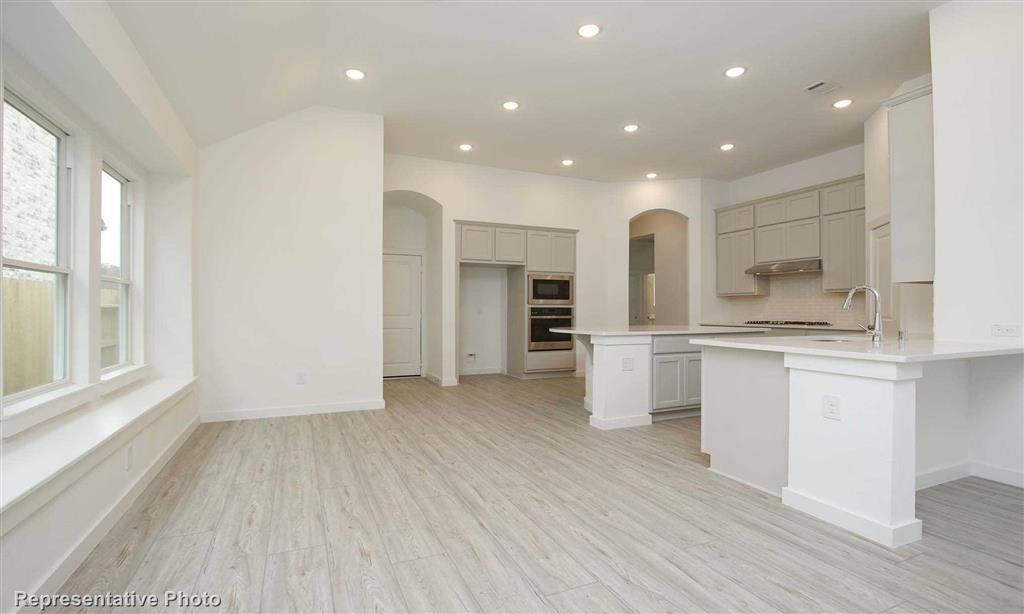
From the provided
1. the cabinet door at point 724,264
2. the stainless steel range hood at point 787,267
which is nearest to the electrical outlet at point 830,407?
the stainless steel range hood at point 787,267

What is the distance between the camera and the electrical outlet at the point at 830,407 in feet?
7.71

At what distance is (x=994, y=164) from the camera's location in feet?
9.48

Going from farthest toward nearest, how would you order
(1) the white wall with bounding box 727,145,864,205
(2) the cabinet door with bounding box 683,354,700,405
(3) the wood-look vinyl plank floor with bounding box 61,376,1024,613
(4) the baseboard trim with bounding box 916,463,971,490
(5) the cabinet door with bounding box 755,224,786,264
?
1. (5) the cabinet door with bounding box 755,224,786,264
2. (1) the white wall with bounding box 727,145,864,205
3. (2) the cabinet door with bounding box 683,354,700,405
4. (4) the baseboard trim with bounding box 916,463,971,490
5. (3) the wood-look vinyl plank floor with bounding box 61,376,1024,613

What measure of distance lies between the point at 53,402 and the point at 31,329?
42cm

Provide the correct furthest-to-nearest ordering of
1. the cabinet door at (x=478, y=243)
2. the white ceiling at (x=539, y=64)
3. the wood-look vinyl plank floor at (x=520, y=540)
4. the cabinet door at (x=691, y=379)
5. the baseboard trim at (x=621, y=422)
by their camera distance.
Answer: the cabinet door at (x=478, y=243), the cabinet door at (x=691, y=379), the baseboard trim at (x=621, y=422), the white ceiling at (x=539, y=64), the wood-look vinyl plank floor at (x=520, y=540)

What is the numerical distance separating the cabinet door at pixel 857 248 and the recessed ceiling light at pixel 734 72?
8.93 feet

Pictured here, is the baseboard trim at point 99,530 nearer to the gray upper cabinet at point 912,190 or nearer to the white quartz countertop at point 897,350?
the white quartz countertop at point 897,350

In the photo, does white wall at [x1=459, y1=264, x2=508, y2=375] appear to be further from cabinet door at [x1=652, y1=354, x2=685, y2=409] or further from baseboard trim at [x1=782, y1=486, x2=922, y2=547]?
baseboard trim at [x1=782, y1=486, x2=922, y2=547]

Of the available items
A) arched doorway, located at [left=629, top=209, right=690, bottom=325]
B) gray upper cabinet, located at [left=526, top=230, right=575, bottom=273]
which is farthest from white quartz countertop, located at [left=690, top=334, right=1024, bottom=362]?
arched doorway, located at [left=629, top=209, right=690, bottom=325]

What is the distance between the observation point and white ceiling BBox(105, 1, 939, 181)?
10.8 ft

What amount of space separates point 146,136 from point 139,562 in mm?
2755

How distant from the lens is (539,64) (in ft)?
13.5

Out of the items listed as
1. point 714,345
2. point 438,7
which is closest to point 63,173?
point 438,7

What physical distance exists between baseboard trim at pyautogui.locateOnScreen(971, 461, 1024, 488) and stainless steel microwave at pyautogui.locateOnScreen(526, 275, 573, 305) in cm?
510
